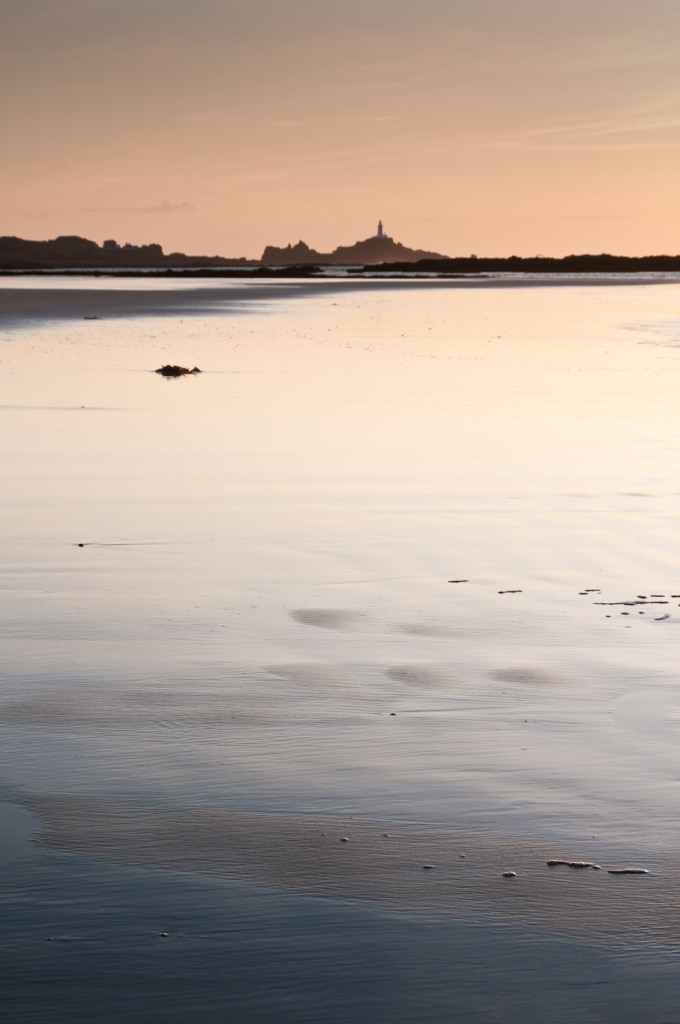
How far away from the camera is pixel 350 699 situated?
7020mm

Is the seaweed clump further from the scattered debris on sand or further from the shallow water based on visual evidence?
the scattered debris on sand

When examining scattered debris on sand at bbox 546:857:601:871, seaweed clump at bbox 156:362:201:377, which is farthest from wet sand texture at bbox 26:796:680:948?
seaweed clump at bbox 156:362:201:377

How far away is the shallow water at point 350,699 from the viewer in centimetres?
447

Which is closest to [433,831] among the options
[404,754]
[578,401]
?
[404,754]

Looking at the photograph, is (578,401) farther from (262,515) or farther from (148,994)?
(148,994)

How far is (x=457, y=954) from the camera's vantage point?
4426mm

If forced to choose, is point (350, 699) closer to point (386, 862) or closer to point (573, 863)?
point (386, 862)

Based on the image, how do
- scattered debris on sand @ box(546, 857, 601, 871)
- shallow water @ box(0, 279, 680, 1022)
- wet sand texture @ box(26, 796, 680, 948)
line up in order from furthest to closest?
scattered debris on sand @ box(546, 857, 601, 871), wet sand texture @ box(26, 796, 680, 948), shallow water @ box(0, 279, 680, 1022)

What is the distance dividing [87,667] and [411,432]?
11352 millimetres

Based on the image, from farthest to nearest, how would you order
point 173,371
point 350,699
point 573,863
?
point 173,371 → point 350,699 → point 573,863

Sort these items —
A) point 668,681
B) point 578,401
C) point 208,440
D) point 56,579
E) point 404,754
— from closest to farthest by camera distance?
point 404,754, point 668,681, point 56,579, point 208,440, point 578,401

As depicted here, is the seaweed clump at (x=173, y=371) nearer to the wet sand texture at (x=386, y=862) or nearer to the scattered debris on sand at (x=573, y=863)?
the wet sand texture at (x=386, y=862)

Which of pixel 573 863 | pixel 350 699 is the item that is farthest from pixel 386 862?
pixel 350 699

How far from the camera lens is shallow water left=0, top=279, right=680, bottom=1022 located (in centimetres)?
447
